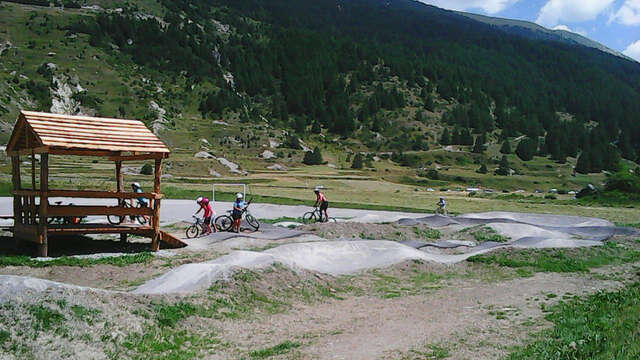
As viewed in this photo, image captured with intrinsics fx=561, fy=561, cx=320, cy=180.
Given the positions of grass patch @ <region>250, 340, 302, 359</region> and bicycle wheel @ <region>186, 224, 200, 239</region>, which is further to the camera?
bicycle wheel @ <region>186, 224, 200, 239</region>

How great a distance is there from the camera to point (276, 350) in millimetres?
9461

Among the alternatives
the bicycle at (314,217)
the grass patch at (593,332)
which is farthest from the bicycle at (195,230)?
the grass patch at (593,332)

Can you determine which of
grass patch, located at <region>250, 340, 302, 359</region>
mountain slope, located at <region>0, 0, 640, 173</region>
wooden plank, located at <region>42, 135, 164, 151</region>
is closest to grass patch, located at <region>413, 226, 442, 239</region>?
wooden plank, located at <region>42, 135, 164, 151</region>

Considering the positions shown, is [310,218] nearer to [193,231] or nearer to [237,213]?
[237,213]

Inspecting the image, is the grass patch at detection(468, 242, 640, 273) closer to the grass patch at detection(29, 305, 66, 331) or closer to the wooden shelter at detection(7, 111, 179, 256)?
the wooden shelter at detection(7, 111, 179, 256)

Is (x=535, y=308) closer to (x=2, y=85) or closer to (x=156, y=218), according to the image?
(x=156, y=218)

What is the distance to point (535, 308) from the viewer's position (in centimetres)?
1226

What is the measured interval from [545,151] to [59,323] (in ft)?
540

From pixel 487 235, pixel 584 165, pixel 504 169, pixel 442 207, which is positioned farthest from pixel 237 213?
pixel 584 165

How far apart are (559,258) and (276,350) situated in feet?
45.1

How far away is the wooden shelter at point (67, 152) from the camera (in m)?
17.0

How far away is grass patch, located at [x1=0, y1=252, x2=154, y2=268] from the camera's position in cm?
1546

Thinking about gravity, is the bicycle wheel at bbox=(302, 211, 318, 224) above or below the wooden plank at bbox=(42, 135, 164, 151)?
below

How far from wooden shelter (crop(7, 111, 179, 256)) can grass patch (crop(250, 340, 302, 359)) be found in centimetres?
1025
